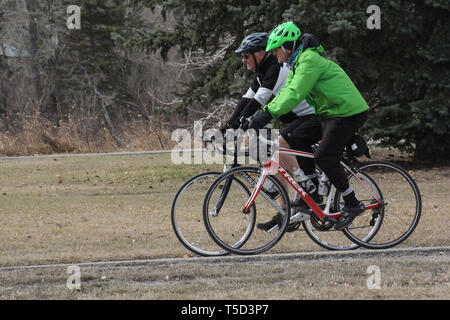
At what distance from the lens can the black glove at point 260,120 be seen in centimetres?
640

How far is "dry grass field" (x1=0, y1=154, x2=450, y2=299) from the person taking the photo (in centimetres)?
562

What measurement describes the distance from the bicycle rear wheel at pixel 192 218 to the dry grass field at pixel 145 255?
9.6 inches

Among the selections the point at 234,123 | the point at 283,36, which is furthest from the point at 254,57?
the point at 234,123

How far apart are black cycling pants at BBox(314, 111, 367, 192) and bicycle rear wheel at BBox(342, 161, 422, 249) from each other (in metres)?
0.39

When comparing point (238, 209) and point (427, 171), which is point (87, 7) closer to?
point (427, 171)

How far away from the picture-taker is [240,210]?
6875mm

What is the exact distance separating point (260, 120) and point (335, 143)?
2.39ft

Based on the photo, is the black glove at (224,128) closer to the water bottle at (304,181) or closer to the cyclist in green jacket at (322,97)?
the cyclist in green jacket at (322,97)

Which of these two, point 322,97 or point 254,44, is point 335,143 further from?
point 254,44

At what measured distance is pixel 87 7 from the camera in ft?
117
